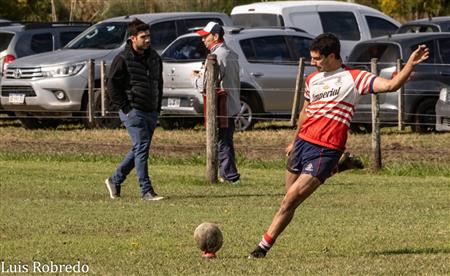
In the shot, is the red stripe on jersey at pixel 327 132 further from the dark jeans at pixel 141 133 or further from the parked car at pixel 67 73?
the parked car at pixel 67 73

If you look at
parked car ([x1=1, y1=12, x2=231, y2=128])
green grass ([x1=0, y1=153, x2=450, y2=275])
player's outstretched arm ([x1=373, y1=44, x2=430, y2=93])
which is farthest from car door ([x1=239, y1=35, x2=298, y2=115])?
player's outstretched arm ([x1=373, y1=44, x2=430, y2=93])

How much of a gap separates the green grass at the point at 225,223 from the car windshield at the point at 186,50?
461cm

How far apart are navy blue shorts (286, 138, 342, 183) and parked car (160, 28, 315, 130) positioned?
13.2 m

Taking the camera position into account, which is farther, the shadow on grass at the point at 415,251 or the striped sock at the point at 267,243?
the shadow on grass at the point at 415,251

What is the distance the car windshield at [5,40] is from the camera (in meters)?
28.4

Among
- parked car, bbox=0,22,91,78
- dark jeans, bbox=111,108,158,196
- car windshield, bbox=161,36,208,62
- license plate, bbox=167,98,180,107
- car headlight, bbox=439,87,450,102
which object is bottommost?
license plate, bbox=167,98,180,107

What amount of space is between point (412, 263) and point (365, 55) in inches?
552

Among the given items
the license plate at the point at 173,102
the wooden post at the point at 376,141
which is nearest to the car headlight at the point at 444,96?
the wooden post at the point at 376,141

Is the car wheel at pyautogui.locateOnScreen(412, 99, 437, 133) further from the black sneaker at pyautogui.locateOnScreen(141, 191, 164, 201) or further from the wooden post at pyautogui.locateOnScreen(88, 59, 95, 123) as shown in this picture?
the black sneaker at pyautogui.locateOnScreen(141, 191, 164, 201)

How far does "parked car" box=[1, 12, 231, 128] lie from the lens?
25.8 m

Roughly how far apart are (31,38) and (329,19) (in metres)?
6.17

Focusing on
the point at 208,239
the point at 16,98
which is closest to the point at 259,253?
the point at 208,239

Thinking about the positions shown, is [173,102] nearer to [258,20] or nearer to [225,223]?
[258,20]

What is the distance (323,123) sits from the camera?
11016 millimetres
